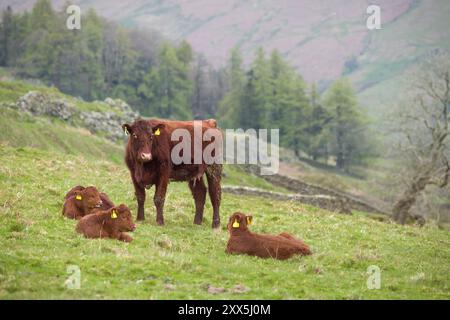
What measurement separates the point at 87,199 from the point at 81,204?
23cm

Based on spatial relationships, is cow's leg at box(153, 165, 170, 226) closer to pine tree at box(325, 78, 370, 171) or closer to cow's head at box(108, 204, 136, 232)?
cow's head at box(108, 204, 136, 232)

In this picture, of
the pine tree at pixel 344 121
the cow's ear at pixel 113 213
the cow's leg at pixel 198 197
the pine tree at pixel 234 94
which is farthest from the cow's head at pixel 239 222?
the pine tree at pixel 234 94

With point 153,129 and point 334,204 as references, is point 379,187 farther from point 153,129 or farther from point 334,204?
point 153,129

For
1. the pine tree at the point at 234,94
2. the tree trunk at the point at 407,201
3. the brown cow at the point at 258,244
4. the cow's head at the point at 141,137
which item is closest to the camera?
the brown cow at the point at 258,244

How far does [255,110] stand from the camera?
103625 millimetres

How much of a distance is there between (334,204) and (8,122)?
72.7ft

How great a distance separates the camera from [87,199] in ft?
57.9

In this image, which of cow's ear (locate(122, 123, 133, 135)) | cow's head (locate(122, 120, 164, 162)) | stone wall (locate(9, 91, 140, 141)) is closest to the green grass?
cow's head (locate(122, 120, 164, 162))

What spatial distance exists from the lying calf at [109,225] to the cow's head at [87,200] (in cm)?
191

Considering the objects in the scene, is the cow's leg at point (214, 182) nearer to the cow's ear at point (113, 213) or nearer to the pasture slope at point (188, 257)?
the pasture slope at point (188, 257)

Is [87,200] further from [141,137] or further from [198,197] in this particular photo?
[198,197]

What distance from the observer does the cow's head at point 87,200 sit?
1758 centimetres
